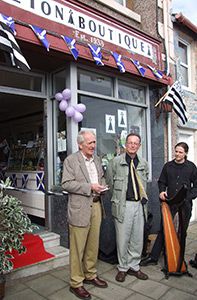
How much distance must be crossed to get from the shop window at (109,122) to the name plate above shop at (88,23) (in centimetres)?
108

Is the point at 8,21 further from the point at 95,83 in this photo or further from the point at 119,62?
the point at 119,62

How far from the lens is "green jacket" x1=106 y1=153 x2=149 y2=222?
11.5 ft

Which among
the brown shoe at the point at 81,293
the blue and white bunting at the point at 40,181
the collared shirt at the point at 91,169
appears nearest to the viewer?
the brown shoe at the point at 81,293

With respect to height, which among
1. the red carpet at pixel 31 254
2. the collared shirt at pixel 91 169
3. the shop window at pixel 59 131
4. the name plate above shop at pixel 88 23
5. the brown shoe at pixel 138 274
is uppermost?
the name plate above shop at pixel 88 23

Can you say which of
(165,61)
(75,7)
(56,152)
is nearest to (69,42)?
(75,7)

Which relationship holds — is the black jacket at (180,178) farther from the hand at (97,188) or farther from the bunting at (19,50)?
the bunting at (19,50)

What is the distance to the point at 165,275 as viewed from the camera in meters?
3.66

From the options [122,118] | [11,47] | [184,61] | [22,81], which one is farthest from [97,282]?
[184,61]

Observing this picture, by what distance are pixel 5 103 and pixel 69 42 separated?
267 centimetres

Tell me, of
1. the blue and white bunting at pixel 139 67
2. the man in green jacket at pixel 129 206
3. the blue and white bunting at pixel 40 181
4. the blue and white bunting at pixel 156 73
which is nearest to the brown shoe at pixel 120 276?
the man in green jacket at pixel 129 206

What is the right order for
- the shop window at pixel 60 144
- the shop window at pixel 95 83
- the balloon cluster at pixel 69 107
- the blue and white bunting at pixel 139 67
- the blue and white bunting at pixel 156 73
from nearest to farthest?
the balloon cluster at pixel 69 107
the shop window at pixel 60 144
the shop window at pixel 95 83
the blue and white bunting at pixel 139 67
the blue and white bunting at pixel 156 73

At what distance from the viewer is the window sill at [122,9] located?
5.06m

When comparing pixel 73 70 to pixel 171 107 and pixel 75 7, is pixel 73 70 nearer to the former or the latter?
pixel 75 7

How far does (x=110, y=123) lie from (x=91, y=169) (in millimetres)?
2010
